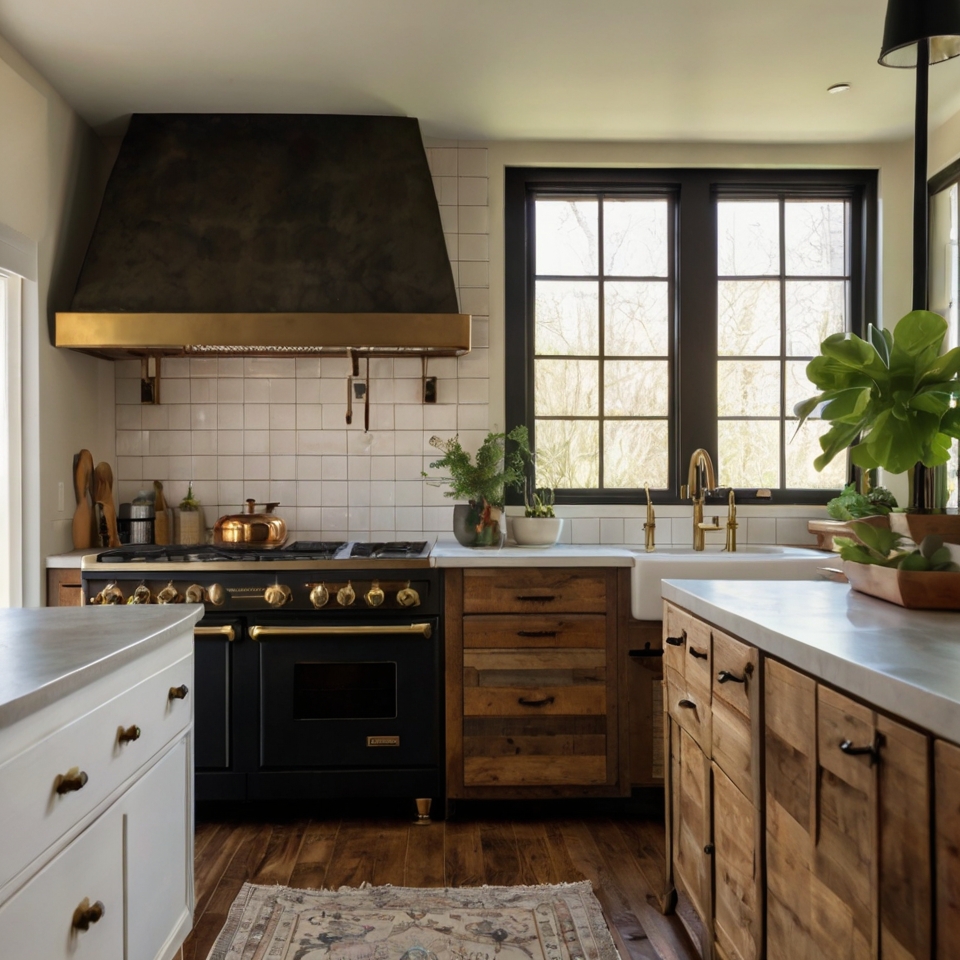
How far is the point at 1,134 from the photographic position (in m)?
2.71

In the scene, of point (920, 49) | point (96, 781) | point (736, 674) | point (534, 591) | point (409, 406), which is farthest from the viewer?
point (409, 406)

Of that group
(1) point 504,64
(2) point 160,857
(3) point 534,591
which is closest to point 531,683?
(3) point 534,591

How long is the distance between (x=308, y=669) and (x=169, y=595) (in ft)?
1.74

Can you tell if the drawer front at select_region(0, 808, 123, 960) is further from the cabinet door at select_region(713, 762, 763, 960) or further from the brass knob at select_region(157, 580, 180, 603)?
the brass knob at select_region(157, 580, 180, 603)

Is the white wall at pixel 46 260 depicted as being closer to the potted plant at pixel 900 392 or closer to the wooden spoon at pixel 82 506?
the wooden spoon at pixel 82 506

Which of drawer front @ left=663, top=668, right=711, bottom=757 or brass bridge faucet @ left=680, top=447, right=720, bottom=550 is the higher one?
brass bridge faucet @ left=680, top=447, right=720, bottom=550

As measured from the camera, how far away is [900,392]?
160 centimetres

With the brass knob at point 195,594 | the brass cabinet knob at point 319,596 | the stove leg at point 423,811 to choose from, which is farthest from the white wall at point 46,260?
the stove leg at point 423,811

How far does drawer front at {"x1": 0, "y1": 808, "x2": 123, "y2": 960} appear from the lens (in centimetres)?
115

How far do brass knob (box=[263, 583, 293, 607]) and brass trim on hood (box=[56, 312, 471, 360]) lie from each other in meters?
0.87

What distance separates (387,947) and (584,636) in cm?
122

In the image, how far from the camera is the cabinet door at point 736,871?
5.19 feet

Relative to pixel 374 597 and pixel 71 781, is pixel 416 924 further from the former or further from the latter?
pixel 71 781

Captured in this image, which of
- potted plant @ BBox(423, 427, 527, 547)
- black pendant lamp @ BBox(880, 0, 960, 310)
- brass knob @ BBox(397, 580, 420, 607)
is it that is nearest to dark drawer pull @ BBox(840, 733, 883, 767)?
black pendant lamp @ BBox(880, 0, 960, 310)
